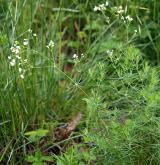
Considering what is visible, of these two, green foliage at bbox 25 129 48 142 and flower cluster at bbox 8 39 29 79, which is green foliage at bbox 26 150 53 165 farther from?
flower cluster at bbox 8 39 29 79

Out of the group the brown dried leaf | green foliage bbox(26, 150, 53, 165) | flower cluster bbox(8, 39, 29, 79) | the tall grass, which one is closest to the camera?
the tall grass

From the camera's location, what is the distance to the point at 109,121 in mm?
2248

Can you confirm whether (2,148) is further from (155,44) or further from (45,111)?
(155,44)

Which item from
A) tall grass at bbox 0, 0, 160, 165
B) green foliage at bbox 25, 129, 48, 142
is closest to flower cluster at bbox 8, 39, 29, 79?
tall grass at bbox 0, 0, 160, 165

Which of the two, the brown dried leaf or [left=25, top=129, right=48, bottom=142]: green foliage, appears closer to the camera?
[left=25, top=129, right=48, bottom=142]: green foliage

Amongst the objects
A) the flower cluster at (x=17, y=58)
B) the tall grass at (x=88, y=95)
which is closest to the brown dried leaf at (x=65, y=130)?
the tall grass at (x=88, y=95)

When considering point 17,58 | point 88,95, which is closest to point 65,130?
point 88,95

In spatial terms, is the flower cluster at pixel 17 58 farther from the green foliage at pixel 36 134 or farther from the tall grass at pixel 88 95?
the green foliage at pixel 36 134

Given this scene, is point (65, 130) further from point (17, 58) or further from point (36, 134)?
point (17, 58)

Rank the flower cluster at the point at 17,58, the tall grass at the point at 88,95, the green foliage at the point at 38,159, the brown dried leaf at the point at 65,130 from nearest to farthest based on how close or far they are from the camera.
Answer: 1. the tall grass at the point at 88,95
2. the flower cluster at the point at 17,58
3. the green foliage at the point at 38,159
4. the brown dried leaf at the point at 65,130

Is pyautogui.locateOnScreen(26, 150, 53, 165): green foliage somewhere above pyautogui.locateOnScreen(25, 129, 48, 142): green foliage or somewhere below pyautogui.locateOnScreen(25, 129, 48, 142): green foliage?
below

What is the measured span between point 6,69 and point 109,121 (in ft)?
2.18

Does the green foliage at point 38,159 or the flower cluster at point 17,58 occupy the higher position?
the flower cluster at point 17,58

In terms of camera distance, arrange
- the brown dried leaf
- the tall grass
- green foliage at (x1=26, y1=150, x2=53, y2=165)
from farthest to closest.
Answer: the brown dried leaf < green foliage at (x1=26, y1=150, x2=53, y2=165) < the tall grass
